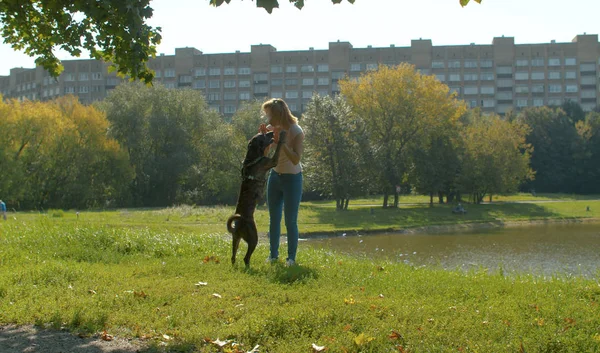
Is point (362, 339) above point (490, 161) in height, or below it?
below

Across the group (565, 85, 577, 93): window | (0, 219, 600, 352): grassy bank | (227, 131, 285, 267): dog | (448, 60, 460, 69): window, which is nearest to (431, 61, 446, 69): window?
(448, 60, 460, 69): window

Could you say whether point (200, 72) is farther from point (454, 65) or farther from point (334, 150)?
point (334, 150)

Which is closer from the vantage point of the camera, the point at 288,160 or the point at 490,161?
the point at 288,160

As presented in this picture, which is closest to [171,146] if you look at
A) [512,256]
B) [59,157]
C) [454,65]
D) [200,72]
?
[59,157]

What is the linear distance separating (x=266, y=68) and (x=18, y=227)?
96583mm

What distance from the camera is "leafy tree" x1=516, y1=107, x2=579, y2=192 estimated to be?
2936 inches

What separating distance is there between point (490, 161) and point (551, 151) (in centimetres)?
3156

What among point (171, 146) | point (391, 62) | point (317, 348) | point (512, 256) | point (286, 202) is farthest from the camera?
point (391, 62)

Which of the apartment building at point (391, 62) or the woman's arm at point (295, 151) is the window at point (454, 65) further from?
the woman's arm at point (295, 151)

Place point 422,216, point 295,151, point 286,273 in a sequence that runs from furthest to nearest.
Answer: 1. point 422,216
2. point 295,151
3. point 286,273

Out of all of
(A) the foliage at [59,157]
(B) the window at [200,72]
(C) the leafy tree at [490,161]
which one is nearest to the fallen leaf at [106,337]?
A: (A) the foliage at [59,157]

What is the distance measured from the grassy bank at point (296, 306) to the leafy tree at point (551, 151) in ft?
238

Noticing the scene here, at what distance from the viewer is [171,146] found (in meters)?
53.0

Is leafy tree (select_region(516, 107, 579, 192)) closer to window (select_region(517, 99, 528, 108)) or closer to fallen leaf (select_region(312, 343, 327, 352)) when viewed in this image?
window (select_region(517, 99, 528, 108))
